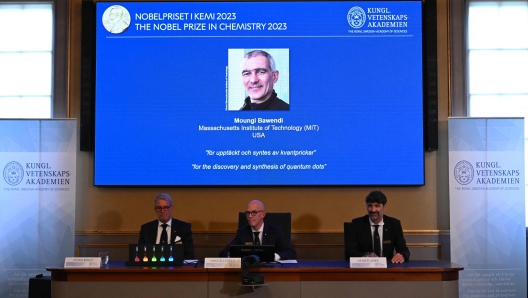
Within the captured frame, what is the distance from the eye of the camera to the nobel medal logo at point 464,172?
605 cm

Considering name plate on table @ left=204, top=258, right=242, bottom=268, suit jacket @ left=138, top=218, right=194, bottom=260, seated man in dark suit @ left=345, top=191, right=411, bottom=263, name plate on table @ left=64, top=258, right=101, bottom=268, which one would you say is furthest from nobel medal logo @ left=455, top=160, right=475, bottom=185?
name plate on table @ left=64, top=258, right=101, bottom=268

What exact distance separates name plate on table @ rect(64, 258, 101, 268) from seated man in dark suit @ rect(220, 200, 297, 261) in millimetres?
1075

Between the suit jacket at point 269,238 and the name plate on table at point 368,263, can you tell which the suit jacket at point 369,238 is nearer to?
the suit jacket at point 269,238

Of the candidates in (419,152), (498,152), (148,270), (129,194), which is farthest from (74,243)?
(498,152)

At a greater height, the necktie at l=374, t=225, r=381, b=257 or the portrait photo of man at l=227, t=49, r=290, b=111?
the portrait photo of man at l=227, t=49, r=290, b=111

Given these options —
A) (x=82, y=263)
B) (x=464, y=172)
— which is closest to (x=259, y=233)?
(x=82, y=263)

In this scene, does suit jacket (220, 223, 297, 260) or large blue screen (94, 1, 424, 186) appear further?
large blue screen (94, 1, 424, 186)

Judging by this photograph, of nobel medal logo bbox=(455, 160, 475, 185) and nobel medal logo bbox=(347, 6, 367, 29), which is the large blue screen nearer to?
nobel medal logo bbox=(347, 6, 367, 29)

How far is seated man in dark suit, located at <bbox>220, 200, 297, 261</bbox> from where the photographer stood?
503cm

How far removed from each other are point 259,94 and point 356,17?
1217 mm

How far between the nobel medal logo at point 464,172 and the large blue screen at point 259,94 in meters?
0.35

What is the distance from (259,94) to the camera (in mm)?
6238

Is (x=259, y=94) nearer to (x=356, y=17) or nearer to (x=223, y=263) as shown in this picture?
(x=356, y=17)

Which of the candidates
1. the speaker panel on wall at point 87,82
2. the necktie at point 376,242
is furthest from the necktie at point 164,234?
the necktie at point 376,242
